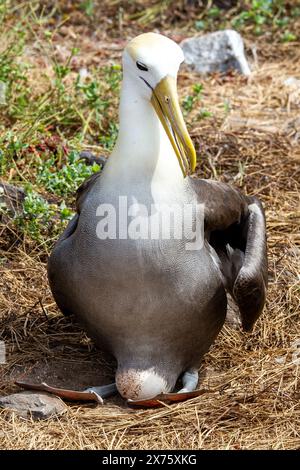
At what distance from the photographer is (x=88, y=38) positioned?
9484 mm

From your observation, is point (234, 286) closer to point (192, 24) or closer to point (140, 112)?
point (140, 112)

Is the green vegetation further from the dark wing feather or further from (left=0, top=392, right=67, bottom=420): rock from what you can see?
(left=0, top=392, right=67, bottom=420): rock

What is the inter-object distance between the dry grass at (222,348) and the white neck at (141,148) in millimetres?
1125

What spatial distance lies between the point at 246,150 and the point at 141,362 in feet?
9.31

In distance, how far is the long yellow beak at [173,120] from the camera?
4.53 metres

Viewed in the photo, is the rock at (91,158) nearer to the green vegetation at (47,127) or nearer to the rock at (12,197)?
the green vegetation at (47,127)

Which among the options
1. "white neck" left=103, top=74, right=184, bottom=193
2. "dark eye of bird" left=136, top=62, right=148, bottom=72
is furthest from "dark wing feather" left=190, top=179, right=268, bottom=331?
"dark eye of bird" left=136, top=62, right=148, bottom=72

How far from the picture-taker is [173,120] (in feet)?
14.9

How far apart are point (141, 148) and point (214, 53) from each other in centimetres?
437

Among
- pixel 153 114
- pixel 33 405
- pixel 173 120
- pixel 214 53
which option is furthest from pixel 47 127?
pixel 33 405

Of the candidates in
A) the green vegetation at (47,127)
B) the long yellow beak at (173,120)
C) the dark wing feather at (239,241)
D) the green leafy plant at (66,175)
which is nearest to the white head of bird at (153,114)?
the long yellow beak at (173,120)

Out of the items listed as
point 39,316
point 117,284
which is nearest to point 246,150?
point 39,316

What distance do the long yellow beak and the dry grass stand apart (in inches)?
46.6

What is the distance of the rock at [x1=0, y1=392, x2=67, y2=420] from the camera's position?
4.68 meters
